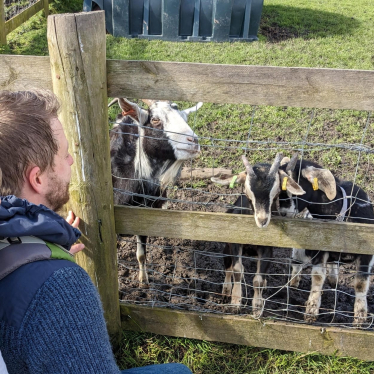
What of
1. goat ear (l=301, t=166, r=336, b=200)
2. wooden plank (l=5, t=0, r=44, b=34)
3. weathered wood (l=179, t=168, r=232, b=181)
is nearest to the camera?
goat ear (l=301, t=166, r=336, b=200)

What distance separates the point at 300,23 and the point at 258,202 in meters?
10.4

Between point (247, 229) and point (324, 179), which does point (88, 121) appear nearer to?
point (247, 229)

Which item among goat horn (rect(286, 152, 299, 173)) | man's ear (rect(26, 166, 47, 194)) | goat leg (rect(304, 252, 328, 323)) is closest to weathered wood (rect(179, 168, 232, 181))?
goat horn (rect(286, 152, 299, 173))

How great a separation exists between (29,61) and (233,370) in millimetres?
2601

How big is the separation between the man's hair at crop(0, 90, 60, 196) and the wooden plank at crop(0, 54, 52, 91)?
38.7 inches

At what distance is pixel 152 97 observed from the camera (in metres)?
2.46

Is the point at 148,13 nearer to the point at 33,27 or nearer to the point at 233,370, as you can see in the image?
the point at 33,27

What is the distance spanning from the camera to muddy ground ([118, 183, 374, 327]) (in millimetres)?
3805

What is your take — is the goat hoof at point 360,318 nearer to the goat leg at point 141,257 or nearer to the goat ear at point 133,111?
the goat leg at point 141,257

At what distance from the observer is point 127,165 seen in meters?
4.48

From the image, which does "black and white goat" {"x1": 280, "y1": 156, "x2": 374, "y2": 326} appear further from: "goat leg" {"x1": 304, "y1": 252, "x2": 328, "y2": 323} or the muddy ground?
the muddy ground

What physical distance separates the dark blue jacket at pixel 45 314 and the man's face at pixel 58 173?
26 cm

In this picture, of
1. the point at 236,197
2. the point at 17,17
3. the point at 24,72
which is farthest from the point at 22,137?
the point at 17,17

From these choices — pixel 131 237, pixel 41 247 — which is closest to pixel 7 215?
pixel 41 247
